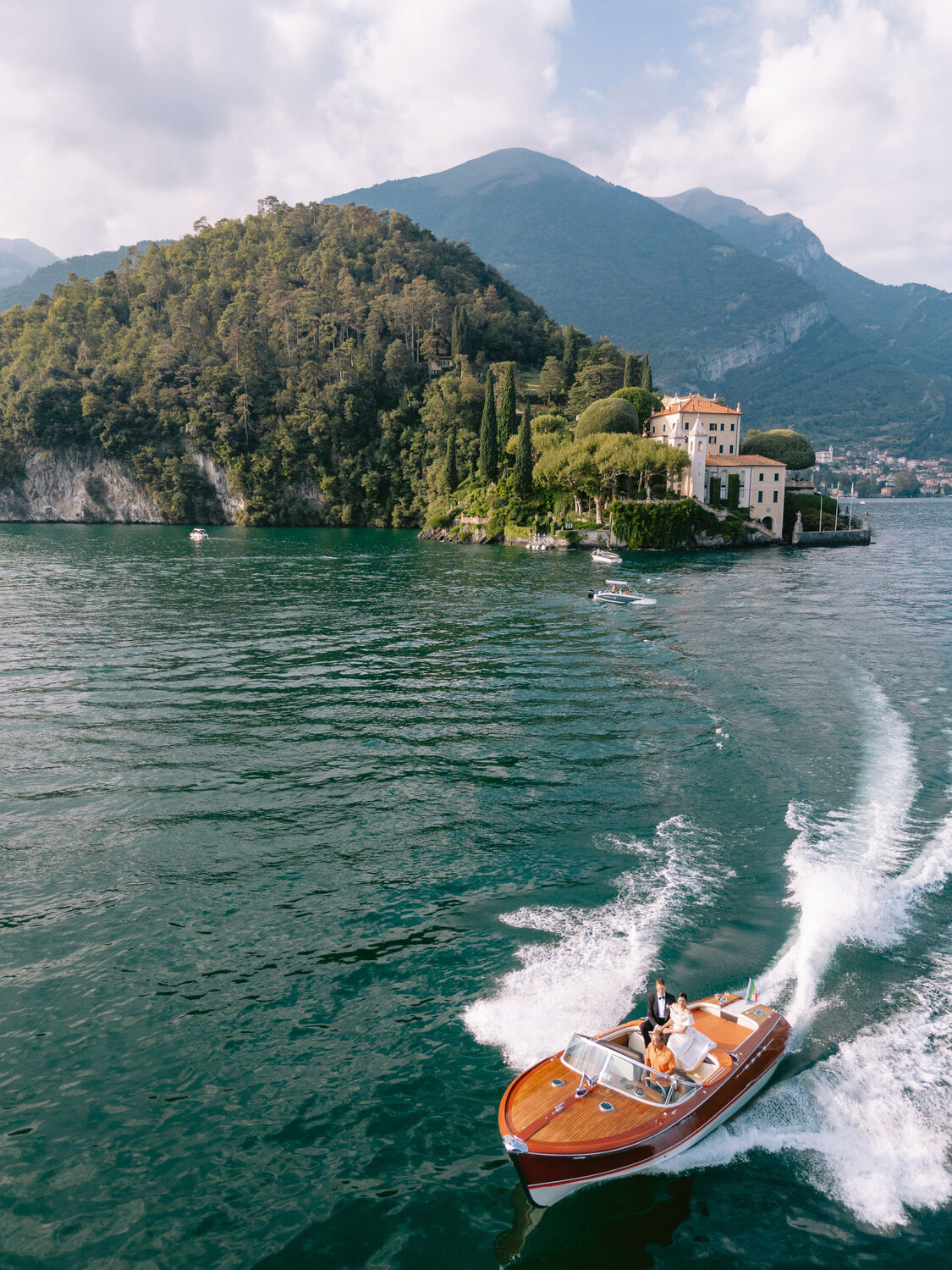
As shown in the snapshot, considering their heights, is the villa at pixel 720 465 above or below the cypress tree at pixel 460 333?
below

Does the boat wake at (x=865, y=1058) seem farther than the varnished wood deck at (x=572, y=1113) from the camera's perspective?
Yes

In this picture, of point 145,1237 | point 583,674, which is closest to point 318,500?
point 583,674

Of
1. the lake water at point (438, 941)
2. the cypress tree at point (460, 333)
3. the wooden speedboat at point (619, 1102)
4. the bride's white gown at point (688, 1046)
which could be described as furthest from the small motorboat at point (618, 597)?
the cypress tree at point (460, 333)

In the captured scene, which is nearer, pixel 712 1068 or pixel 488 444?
pixel 712 1068

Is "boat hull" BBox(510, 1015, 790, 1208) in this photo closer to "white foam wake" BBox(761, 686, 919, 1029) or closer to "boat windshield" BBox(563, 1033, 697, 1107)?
"boat windshield" BBox(563, 1033, 697, 1107)

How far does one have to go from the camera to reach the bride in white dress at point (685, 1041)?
499 inches

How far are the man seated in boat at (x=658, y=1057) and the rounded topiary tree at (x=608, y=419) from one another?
330 ft

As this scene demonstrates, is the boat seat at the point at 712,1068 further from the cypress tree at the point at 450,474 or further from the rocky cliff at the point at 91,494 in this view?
the rocky cliff at the point at 91,494

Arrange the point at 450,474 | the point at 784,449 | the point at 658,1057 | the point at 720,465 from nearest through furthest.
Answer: the point at 658,1057, the point at 720,465, the point at 784,449, the point at 450,474

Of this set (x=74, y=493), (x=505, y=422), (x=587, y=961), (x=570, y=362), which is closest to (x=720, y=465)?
(x=505, y=422)

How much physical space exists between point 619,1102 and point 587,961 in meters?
4.04

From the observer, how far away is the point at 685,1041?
12695 millimetres

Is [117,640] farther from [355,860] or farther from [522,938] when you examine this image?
[522,938]

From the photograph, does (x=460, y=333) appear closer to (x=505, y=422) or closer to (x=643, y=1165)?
→ (x=505, y=422)
